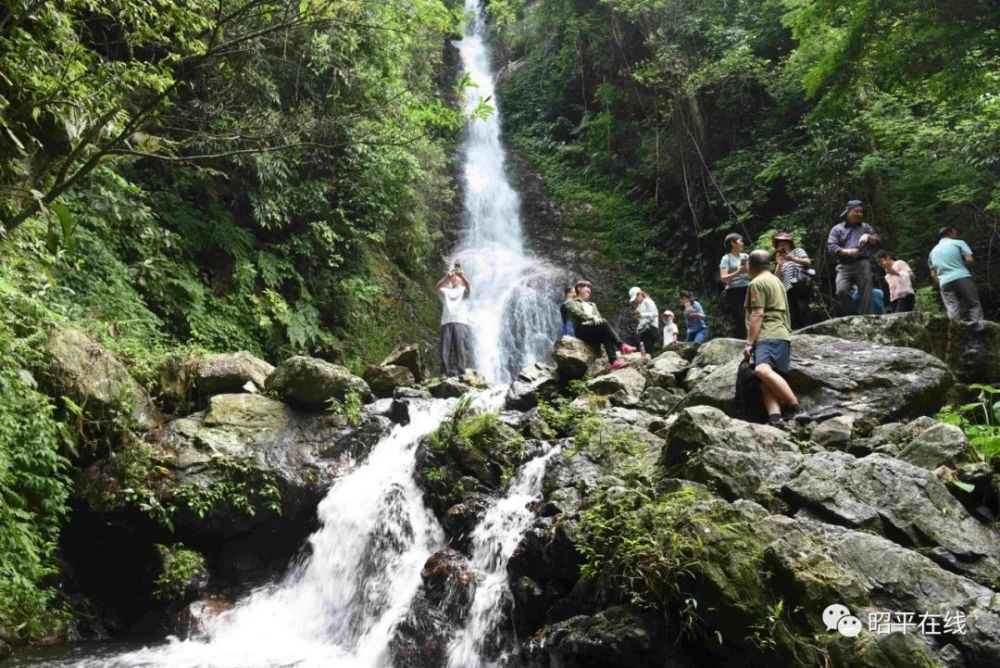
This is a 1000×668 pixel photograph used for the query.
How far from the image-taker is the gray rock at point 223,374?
333 inches

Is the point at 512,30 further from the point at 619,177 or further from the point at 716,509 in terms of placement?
the point at 716,509

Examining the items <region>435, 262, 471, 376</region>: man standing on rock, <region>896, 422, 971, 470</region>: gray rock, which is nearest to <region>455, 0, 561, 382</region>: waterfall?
<region>435, 262, 471, 376</region>: man standing on rock

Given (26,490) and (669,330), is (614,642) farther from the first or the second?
(669,330)

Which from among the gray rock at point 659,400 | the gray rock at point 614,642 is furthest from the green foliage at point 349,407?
the gray rock at point 614,642

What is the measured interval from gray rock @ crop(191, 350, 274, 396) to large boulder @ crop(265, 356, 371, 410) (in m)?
0.30

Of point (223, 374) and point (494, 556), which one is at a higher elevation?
point (223, 374)

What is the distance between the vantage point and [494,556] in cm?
589

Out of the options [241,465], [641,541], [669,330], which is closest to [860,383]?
[641,541]

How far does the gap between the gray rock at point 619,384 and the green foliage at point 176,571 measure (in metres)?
5.17

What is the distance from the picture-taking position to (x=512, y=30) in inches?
1029

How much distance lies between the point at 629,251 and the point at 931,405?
1356cm

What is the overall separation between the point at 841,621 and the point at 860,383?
12.3ft

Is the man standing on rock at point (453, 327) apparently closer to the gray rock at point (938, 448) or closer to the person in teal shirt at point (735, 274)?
the person in teal shirt at point (735, 274)

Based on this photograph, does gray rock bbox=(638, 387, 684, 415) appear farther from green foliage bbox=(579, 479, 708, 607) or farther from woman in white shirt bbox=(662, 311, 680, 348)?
woman in white shirt bbox=(662, 311, 680, 348)
